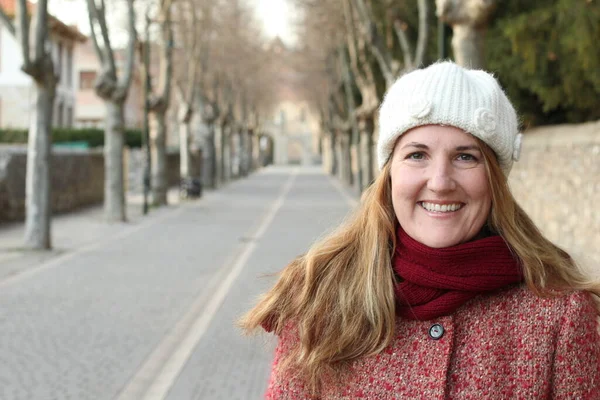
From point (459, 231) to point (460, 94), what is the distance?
12.3 inches

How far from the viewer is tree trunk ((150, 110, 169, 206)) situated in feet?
110

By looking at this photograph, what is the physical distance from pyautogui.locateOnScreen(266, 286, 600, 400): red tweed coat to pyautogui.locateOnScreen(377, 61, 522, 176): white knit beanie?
36 cm

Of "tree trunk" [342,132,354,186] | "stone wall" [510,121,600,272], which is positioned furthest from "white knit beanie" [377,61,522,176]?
"tree trunk" [342,132,354,186]

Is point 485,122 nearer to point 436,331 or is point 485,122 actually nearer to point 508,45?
point 436,331

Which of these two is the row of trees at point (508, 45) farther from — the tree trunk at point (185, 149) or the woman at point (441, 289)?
the tree trunk at point (185, 149)

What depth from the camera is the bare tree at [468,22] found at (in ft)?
39.8

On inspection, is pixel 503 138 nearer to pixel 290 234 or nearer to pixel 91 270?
pixel 91 270

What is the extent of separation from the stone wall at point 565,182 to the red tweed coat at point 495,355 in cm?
1055

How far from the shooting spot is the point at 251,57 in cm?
5872

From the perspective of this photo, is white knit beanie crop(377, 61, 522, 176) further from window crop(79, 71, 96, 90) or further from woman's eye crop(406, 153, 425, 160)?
window crop(79, 71, 96, 90)

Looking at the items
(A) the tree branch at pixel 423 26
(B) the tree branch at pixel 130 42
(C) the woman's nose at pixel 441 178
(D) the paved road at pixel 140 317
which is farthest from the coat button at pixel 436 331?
(B) the tree branch at pixel 130 42

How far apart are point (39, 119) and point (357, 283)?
52.2 feet

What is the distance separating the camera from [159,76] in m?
43.2

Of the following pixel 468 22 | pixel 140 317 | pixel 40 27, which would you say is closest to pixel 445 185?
pixel 140 317
